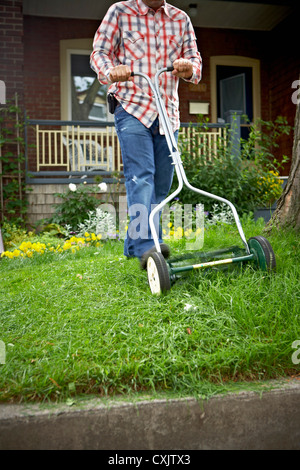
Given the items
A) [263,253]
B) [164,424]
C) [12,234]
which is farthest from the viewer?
[12,234]

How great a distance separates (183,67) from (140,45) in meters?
0.45

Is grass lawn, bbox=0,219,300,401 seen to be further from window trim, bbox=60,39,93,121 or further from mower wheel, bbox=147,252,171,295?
window trim, bbox=60,39,93,121

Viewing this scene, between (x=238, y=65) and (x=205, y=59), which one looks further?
(x=238, y=65)

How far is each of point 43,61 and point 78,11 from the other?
1.20 metres

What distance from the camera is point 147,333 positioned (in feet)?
6.55

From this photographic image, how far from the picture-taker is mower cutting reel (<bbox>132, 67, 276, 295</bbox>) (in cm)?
227

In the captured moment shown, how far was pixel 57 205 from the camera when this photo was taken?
21.2 feet

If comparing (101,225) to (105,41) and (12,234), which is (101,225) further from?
(105,41)

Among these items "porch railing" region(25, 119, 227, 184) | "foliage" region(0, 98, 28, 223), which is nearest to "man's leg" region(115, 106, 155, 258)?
"porch railing" region(25, 119, 227, 184)

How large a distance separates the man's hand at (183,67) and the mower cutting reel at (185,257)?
0.21 ft

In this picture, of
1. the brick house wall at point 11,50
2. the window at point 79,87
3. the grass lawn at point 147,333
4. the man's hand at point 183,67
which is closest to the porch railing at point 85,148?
the brick house wall at point 11,50

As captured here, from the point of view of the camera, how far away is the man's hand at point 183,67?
2541 millimetres

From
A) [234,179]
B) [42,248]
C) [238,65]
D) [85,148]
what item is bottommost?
[42,248]

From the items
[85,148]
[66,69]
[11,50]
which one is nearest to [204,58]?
[66,69]
